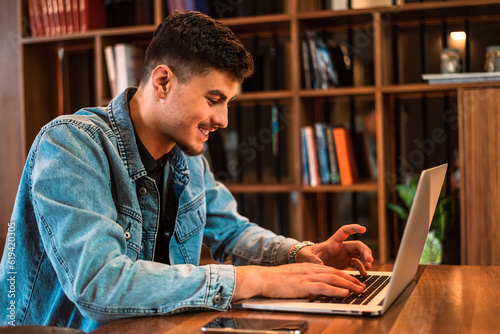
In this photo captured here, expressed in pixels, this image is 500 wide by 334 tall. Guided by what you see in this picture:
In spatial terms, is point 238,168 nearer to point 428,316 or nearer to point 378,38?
point 378,38

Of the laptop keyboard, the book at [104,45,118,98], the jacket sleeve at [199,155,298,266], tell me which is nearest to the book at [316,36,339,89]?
the book at [104,45,118,98]

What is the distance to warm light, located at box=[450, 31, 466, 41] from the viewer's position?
8.89 feet

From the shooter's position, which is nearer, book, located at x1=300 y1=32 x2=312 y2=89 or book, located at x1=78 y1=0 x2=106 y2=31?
book, located at x1=300 y1=32 x2=312 y2=89

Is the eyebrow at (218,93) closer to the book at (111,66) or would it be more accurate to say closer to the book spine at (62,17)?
the book at (111,66)

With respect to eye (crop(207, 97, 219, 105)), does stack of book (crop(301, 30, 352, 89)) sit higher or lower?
higher

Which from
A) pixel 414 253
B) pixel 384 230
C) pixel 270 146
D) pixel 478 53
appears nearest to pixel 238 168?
pixel 270 146

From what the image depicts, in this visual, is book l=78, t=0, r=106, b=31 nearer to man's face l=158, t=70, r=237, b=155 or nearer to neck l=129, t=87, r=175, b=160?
neck l=129, t=87, r=175, b=160

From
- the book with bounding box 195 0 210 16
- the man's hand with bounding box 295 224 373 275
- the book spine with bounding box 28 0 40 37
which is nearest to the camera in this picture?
the man's hand with bounding box 295 224 373 275

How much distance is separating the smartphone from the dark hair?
61 centimetres

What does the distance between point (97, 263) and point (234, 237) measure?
61 cm

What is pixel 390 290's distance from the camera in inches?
38.4

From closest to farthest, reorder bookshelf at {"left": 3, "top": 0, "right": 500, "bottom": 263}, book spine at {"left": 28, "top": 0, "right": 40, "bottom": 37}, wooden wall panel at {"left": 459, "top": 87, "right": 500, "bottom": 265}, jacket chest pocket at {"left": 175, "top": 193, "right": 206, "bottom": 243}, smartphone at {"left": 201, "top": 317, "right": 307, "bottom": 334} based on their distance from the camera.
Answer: smartphone at {"left": 201, "top": 317, "right": 307, "bottom": 334} → jacket chest pocket at {"left": 175, "top": 193, "right": 206, "bottom": 243} → wooden wall panel at {"left": 459, "top": 87, "right": 500, "bottom": 265} → bookshelf at {"left": 3, "top": 0, "right": 500, "bottom": 263} → book spine at {"left": 28, "top": 0, "right": 40, "bottom": 37}

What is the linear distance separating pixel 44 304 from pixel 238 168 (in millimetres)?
1832

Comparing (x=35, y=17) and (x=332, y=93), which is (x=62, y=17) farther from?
(x=332, y=93)
